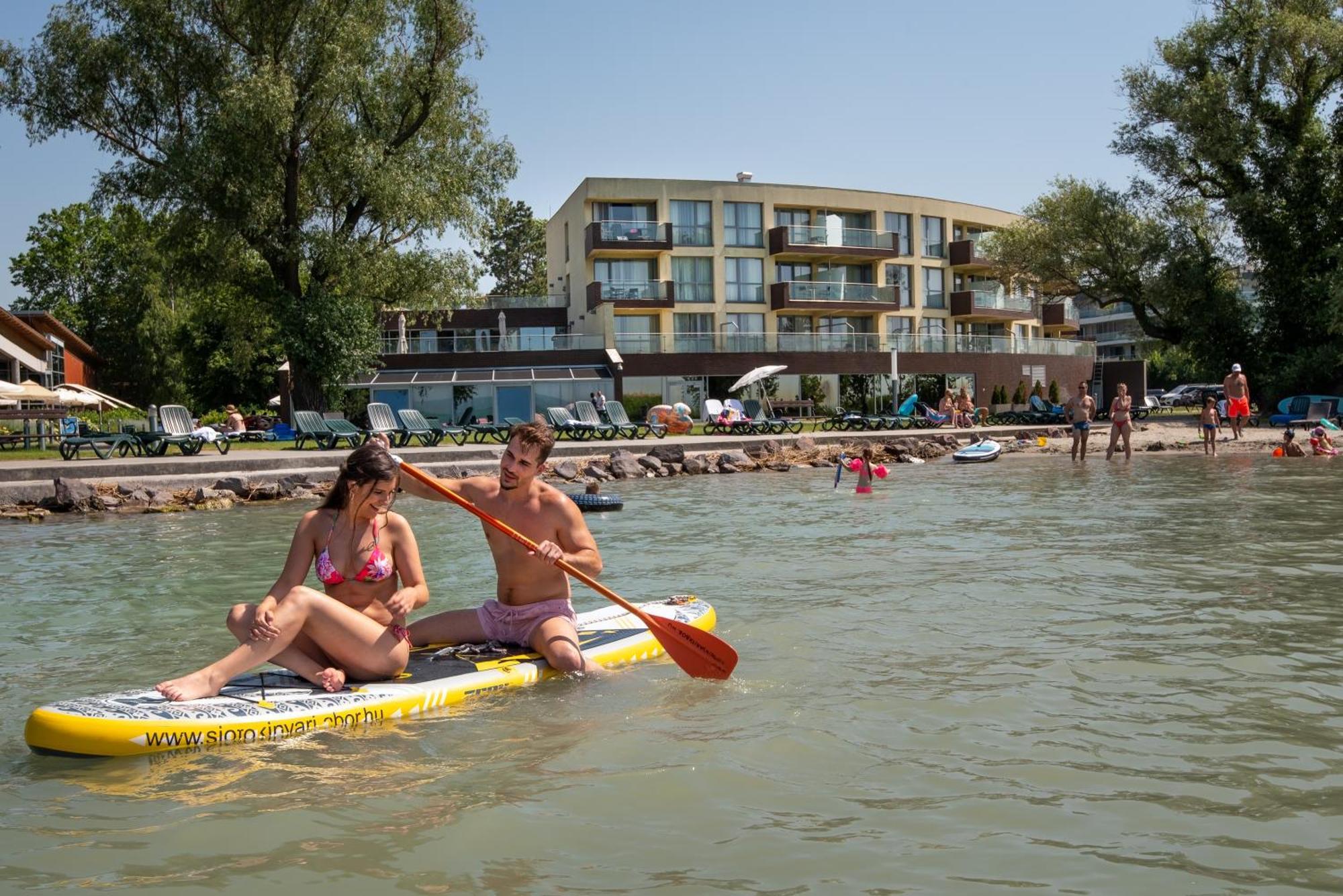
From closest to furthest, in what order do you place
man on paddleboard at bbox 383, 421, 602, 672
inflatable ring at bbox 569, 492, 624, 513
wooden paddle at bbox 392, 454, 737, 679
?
man on paddleboard at bbox 383, 421, 602, 672, wooden paddle at bbox 392, 454, 737, 679, inflatable ring at bbox 569, 492, 624, 513

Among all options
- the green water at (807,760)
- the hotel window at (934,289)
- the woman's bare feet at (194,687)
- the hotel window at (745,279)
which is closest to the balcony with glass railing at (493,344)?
the hotel window at (745,279)

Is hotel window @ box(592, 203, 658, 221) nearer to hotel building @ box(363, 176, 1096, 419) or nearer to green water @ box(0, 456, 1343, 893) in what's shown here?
hotel building @ box(363, 176, 1096, 419)

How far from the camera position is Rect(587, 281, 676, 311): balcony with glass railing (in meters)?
46.2

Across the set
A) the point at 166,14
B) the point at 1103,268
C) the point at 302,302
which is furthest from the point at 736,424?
the point at 166,14

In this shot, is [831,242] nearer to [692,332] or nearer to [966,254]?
[692,332]

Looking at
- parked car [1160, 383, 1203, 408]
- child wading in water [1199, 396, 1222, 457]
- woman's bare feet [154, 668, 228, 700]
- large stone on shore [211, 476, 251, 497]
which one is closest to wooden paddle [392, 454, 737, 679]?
woman's bare feet [154, 668, 228, 700]

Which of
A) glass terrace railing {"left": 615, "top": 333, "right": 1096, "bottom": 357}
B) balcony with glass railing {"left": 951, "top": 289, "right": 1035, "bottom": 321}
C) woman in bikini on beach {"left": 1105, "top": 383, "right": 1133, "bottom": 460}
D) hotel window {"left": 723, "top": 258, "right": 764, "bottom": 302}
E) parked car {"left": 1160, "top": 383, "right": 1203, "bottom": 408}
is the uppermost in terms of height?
hotel window {"left": 723, "top": 258, "right": 764, "bottom": 302}

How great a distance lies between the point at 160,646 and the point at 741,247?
1674 inches

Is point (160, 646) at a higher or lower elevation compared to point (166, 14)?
lower

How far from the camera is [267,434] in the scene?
1252 inches

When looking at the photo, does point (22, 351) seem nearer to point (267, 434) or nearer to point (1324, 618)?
point (267, 434)

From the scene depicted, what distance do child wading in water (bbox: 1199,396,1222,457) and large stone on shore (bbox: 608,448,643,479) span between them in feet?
44.5

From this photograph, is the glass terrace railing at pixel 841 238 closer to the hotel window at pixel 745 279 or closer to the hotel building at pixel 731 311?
the hotel building at pixel 731 311

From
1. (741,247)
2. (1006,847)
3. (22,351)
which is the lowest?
(1006,847)
